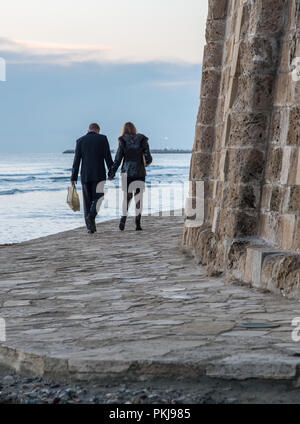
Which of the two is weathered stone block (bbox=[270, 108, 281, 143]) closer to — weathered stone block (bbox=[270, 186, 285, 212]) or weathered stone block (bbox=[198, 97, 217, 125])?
weathered stone block (bbox=[270, 186, 285, 212])

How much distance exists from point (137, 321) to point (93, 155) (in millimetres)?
7281

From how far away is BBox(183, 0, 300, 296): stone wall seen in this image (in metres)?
7.06

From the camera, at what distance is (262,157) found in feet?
25.3

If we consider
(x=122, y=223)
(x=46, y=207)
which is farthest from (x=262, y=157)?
(x=46, y=207)

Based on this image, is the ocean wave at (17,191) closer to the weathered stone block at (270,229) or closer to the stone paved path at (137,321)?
the stone paved path at (137,321)

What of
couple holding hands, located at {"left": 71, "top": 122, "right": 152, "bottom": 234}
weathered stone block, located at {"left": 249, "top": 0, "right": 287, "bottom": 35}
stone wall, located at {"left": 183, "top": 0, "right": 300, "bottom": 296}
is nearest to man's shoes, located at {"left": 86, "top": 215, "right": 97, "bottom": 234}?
couple holding hands, located at {"left": 71, "top": 122, "right": 152, "bottom": 234}

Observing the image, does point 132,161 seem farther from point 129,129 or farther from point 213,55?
point 213,55

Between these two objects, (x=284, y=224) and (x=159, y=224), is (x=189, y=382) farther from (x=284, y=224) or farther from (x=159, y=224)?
A: (x=159, y=224)

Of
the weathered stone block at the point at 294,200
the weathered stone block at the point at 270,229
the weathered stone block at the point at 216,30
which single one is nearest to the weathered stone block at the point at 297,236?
the weathered stone block at the point at 294,200

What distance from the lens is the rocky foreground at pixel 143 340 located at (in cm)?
444

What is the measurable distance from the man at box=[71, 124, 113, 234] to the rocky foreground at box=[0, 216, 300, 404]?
4064 millimetres

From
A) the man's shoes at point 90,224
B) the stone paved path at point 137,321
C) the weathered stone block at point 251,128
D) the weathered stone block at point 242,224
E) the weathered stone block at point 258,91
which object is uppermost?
the weathered stone block at point 258,91
